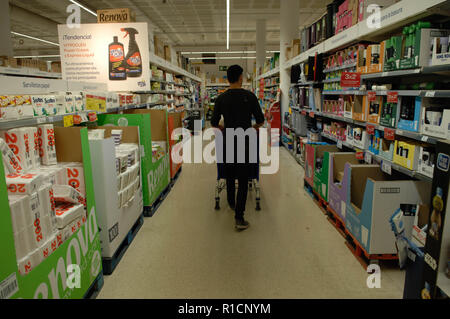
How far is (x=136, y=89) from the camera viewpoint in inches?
207

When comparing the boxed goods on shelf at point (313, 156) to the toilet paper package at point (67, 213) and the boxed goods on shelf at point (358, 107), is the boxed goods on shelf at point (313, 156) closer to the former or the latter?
the boxed goods on shelf at point (358, 107)

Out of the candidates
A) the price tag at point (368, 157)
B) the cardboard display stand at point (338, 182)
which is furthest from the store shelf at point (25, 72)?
the price tag at point (368, 157)

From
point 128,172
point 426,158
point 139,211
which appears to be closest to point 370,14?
point 426,158

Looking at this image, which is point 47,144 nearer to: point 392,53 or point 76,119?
point 76,119

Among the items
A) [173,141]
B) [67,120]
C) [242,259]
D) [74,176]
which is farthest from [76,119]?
[173,141]

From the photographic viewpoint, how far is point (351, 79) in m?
3.68

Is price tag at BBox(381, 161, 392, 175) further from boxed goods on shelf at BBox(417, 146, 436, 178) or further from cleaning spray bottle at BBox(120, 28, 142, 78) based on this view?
cleaning spray bottle at BBox(120, 28, 142, 78)

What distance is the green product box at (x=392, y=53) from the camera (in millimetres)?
2838

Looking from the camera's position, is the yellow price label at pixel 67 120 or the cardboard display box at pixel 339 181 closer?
the yellow price label at pixel 67 120

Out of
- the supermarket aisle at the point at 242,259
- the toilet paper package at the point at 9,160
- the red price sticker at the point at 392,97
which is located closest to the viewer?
the toilet paper package at the point at 9,160

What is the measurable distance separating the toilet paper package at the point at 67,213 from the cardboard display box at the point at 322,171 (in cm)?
277

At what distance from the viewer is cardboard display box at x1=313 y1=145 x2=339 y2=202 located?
3.86 m

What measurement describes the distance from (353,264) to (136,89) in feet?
13.8

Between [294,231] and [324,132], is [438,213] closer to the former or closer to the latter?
[294,231]
